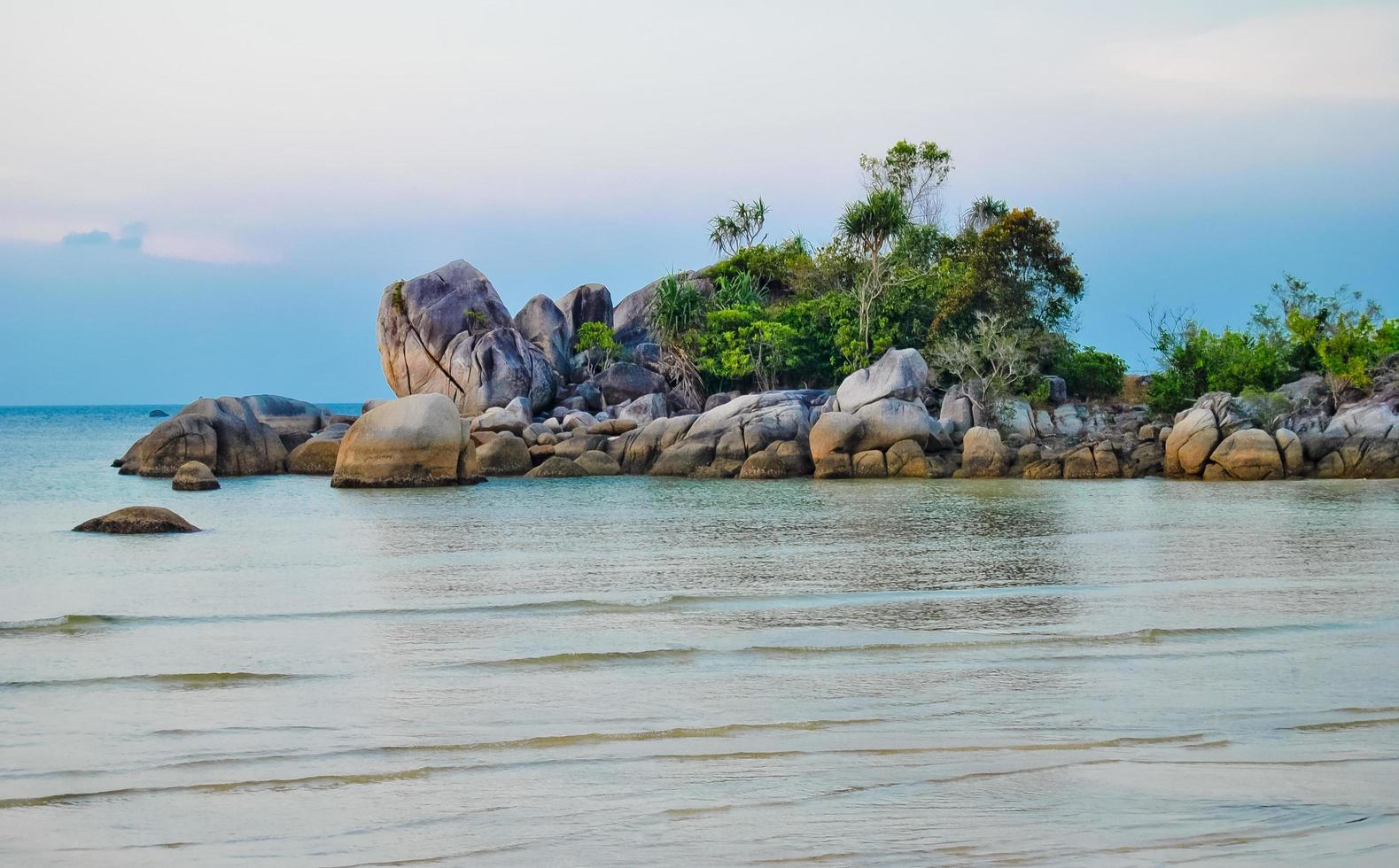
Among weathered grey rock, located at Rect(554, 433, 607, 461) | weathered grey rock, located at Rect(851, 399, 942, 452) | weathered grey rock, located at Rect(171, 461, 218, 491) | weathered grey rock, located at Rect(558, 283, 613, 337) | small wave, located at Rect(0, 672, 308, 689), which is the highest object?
weathered grey rock, located at Rect(558, 283, 613, 337)

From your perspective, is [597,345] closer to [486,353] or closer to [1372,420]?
[486,353]

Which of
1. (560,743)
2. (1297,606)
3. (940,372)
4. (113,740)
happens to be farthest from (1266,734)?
(940,372)

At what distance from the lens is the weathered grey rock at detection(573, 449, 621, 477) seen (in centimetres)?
3478

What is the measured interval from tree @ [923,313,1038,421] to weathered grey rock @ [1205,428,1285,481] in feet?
21.1

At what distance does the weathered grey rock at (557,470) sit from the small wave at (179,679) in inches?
951

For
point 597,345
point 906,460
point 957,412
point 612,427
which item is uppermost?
point 597,345

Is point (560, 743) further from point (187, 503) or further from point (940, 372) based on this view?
point (940, 372)

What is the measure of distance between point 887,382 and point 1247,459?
383 inches

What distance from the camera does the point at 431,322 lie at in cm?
4384

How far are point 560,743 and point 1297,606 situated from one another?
8619mm

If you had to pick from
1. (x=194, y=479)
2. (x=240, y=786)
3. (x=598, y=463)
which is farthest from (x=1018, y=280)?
(x=240, y=786)

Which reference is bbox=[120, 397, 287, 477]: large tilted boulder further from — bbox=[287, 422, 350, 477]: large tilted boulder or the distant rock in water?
the distant rock in water

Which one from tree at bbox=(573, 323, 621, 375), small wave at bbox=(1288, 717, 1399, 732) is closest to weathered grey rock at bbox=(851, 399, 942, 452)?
tree at bbox=(573, 323, 621, 375)

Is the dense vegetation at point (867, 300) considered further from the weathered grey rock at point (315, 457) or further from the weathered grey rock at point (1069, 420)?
the weathered grey rock at point (315, 457)
